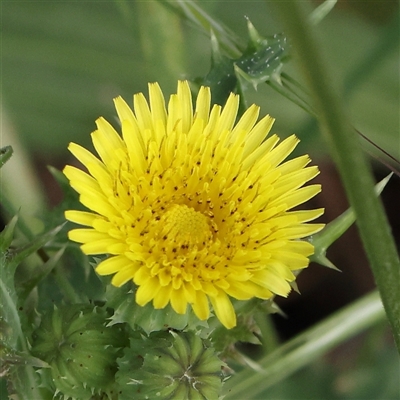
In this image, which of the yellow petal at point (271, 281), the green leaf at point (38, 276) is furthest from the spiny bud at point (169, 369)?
the green leaf at point (38, 276)

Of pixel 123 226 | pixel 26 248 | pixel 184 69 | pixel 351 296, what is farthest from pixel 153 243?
pixel 351 296

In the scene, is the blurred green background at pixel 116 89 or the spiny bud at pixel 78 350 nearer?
the spiny bud at pixel 78 350

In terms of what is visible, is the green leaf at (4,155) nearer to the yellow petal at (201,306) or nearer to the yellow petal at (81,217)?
the yellow petal at (81,217)

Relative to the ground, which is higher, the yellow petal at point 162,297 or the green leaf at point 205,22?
the green leaf at point 205,22

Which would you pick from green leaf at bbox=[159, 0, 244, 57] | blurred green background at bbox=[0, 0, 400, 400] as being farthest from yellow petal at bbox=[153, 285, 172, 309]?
blurred green background at bbox=[0, 0, 400, 400]

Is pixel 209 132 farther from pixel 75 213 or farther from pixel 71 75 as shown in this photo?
pixel 71 75
